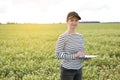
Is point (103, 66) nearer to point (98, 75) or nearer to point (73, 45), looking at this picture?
point (98, 75)

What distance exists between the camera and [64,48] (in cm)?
511

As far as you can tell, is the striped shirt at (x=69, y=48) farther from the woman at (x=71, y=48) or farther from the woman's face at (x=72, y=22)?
the woman's face at (x=72, y=22)

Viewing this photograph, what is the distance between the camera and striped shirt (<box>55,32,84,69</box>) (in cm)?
503

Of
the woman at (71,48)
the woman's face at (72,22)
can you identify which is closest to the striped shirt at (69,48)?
the woman at (71,48)

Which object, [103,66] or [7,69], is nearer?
[7,69]

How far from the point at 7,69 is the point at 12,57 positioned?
8.85ft

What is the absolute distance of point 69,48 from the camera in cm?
510

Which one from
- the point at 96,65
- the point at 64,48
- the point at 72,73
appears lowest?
the point at 96,65

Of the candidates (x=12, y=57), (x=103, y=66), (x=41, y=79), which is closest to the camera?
(x=41, y=79)

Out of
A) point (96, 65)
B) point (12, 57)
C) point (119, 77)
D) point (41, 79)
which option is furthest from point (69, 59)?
point (12, 57)

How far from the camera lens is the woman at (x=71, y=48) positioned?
5027 mm

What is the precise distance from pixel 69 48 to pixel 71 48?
0.04 metres

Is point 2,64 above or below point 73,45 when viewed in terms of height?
below

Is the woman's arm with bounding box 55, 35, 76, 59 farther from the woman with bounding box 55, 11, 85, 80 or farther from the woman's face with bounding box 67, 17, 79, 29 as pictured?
the woman's face with bounding box 67, 17, 79, 29
